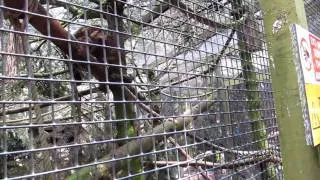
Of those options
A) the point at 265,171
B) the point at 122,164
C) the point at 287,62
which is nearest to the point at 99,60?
the point at 122,164

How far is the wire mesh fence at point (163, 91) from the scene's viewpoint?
1261 millimetres

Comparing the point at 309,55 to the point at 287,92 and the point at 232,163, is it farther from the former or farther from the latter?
the point at 232,163

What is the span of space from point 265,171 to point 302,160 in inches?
29.0

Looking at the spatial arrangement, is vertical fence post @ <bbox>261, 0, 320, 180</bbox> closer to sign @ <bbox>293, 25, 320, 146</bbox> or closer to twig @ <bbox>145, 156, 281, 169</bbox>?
→ sign @ <bbox>293, 25, 320, 146</bbox>

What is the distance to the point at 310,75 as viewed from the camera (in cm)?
132

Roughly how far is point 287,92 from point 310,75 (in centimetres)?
11

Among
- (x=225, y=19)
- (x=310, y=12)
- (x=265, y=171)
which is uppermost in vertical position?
(x=310, y=12)

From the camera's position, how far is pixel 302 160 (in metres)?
1.26

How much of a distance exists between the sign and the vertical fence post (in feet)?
0.08

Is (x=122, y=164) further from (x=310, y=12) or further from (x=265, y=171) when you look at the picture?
(x=310, y=12)

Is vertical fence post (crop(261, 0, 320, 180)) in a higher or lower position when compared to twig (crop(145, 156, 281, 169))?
higher

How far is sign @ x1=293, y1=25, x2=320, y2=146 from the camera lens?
1256 millimetres

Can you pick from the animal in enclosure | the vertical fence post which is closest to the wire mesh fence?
the animal in enclosure

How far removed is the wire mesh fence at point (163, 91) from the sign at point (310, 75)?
368 millimetres
